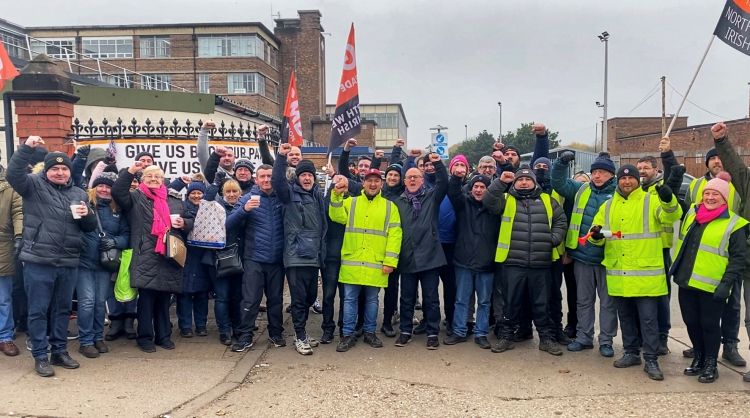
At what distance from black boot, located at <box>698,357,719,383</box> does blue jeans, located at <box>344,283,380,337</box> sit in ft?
9.92

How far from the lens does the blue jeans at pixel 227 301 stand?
596 centimetres

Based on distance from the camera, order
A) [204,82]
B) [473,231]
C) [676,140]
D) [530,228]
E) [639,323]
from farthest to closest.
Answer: [204,82]
[676,140]
[473,231]
[530,228]
[639,323]

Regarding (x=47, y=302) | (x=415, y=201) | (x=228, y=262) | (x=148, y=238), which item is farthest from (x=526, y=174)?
(x=47, y=302)

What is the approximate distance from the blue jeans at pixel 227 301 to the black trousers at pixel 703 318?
431 centimetres

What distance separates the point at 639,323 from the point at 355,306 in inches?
110

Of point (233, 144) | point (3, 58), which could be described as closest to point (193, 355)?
point (233, 144)

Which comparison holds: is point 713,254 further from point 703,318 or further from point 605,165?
point 605,165

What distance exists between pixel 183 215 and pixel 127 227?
55 cm

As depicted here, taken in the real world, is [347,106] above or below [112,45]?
below

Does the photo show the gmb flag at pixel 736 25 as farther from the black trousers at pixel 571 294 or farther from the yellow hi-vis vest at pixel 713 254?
the black trousers at pixel 571 294

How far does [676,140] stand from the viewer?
36.0 metres

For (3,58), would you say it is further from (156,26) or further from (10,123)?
(156,26)

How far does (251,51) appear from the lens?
149 feet

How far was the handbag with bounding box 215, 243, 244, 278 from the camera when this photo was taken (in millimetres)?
5766
